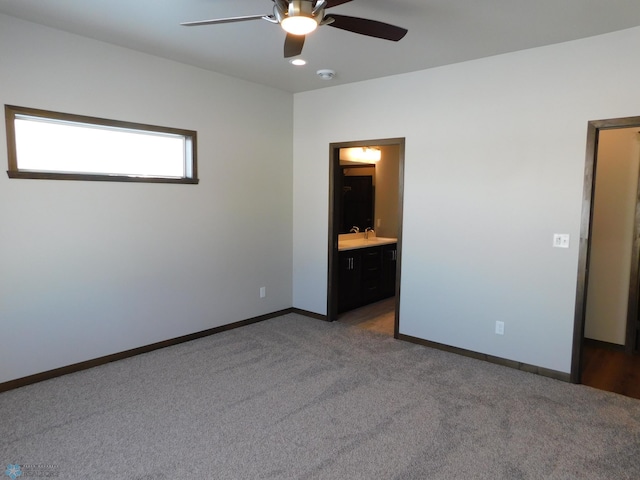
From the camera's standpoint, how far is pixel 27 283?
3061 mm

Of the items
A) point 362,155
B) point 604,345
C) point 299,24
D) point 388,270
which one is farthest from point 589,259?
point 362,155

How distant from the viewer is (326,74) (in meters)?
4.08

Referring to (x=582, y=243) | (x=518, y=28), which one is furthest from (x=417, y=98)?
(x=582, y=243)

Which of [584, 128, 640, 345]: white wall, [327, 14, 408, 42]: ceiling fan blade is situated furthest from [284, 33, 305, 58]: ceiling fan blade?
[584, 128, 640, 345]: white wall

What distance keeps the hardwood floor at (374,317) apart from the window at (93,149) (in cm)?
241

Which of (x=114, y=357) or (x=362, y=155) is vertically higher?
(x=362, y=155)

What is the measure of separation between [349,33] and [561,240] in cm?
230

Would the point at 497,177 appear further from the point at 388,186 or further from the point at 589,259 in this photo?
the point at 388,186

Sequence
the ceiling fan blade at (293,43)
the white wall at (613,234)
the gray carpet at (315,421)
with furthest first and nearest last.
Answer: the white wall at (613,234)
the ceiling fan blade at (293,43)
the gray carpet at (315,421)

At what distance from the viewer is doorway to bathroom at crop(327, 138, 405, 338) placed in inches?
185

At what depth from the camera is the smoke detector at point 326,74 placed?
4.00m

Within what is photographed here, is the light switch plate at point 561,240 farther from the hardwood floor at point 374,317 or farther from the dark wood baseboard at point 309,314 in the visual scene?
the dark wood baseboard at point 309,314

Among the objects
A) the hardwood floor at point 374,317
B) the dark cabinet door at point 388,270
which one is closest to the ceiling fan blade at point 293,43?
the hardwood floor at point 374,317

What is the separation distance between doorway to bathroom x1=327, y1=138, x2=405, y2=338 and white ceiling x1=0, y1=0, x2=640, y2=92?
100 cm
